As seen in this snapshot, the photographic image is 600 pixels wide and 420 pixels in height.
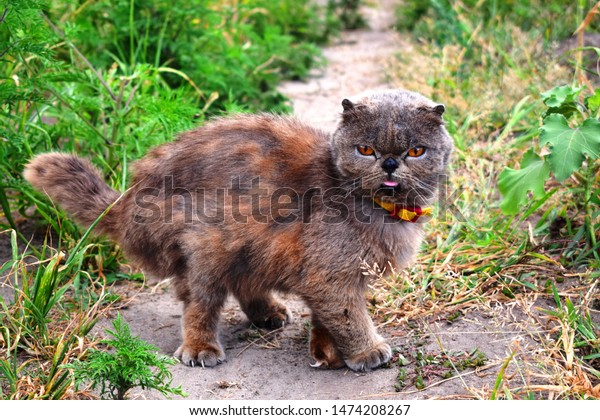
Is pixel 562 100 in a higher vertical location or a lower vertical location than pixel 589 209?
higher

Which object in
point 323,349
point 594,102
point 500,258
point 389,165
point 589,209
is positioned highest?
point 594,102

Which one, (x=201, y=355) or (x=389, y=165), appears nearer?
(x=389, y=165)

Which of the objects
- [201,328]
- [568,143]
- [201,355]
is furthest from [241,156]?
[568,143]

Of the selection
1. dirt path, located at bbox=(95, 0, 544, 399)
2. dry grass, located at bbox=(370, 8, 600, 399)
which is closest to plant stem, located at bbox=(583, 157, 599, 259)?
dry grass, located at bbox=(370, 8, 600, 399)

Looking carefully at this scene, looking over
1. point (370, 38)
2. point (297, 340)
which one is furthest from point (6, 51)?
point (370, 38)

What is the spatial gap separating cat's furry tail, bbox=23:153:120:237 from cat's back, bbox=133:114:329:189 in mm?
243

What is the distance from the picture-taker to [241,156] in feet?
12.2

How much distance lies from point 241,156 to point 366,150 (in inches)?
26.9

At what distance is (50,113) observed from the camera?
5000 mm

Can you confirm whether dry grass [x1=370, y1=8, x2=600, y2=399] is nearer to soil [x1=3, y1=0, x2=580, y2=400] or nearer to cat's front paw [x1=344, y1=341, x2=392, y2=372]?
soil [x1=3, y1=0, x2=580, y2=400]

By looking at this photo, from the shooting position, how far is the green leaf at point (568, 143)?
3.50 m

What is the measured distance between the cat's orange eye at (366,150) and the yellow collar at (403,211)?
0.83 ft

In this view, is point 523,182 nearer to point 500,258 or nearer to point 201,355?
point 500,258

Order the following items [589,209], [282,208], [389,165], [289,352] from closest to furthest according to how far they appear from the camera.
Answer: [389,165] → [282,208] → [289,352] → [589,209]
